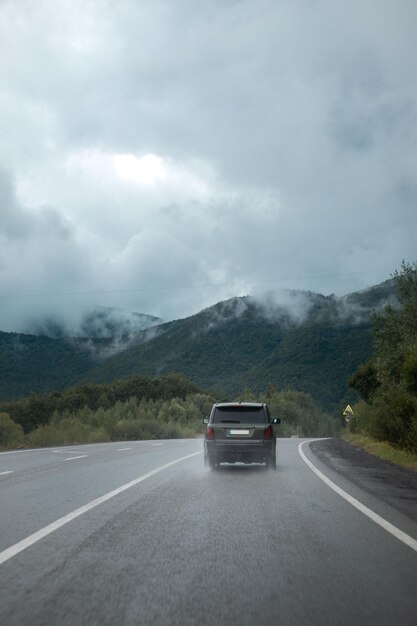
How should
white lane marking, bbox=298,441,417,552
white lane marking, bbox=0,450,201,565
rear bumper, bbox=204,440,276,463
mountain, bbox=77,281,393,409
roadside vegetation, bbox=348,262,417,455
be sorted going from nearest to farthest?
1. white lane marking, bbox=0,450,201,565
2. white lane marking, bbox=298,441,417,552
3. rear bumper, bbox=204,440,276,463
4. roadside vegetation, bbox=348,262,417,455
5. mountain, bbox=77,281,393,409

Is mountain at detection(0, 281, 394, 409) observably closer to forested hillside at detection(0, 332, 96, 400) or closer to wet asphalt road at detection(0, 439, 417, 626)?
forested hillside at detection(0, 332, 96, 400)

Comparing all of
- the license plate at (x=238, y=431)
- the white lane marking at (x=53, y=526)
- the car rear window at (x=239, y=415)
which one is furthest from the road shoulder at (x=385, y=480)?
the white lane marking at (x=53, y=526)

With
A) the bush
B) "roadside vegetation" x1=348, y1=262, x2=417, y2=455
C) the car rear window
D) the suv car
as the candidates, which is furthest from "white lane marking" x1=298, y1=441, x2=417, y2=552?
the bush

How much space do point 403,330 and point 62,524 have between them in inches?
1114

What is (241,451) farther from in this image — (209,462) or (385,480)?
(385,480)

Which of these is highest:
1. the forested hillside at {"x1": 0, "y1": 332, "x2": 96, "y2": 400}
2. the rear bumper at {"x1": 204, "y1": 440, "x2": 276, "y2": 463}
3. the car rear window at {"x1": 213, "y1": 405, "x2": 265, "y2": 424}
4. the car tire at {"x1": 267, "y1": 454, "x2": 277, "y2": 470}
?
the forested hillside at {"x1": 0, "y1": 332, "x2": 96, "y2": 400}

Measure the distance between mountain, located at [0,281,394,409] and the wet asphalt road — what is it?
116294 millimetres

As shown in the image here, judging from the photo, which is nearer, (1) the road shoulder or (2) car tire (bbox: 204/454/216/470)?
(1) the road shoulder

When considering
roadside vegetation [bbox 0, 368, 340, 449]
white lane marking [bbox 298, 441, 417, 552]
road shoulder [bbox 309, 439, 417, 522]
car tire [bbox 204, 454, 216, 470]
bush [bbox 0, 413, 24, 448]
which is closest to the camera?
white lane marking [bbox 298, 441, 417, 552]

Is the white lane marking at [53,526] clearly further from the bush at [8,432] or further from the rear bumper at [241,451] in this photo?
the bush at [8,432]

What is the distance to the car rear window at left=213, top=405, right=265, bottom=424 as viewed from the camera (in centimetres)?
1755

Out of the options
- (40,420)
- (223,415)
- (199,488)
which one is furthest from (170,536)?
(40,420)

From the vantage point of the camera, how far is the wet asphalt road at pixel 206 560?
189 inches

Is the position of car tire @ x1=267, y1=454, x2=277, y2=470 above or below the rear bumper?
below
